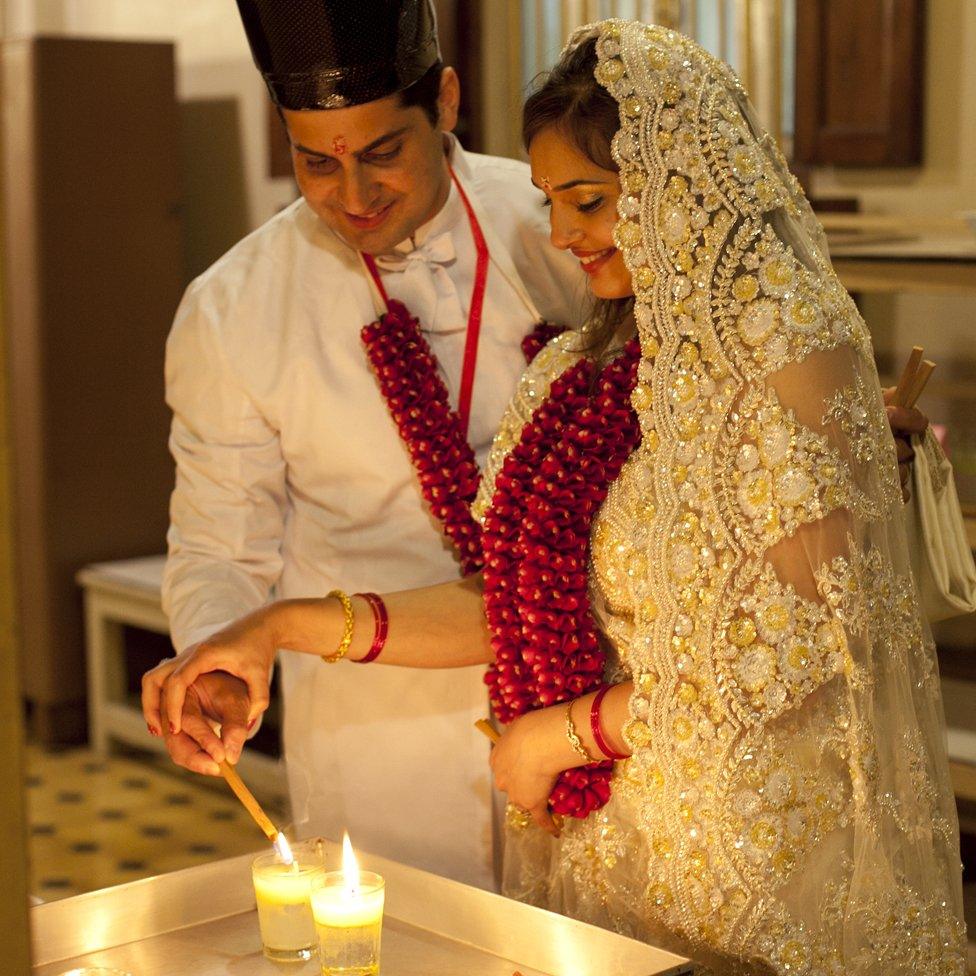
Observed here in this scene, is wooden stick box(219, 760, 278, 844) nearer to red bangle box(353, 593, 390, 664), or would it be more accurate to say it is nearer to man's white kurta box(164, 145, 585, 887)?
red bangle box(353, 593, 390, 664)

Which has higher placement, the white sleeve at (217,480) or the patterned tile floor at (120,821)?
the white sleeve at (217,480)

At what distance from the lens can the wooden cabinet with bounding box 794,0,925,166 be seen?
3.86 metres

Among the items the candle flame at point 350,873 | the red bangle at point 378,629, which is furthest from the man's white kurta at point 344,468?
the candle flame at point 350,873

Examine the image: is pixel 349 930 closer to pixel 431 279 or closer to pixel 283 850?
pixel 283 850

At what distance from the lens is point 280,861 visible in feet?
5.21

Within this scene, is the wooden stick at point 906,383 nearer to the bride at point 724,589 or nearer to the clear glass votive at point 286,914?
the bride at point 724,589

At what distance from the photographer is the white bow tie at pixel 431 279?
2.32 meters

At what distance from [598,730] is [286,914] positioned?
1.49ft

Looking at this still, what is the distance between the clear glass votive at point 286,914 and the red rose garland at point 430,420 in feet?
2.45

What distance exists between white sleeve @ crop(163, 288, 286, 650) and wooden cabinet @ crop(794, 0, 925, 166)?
2221 millimetres

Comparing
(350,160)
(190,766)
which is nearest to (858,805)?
(190,766)

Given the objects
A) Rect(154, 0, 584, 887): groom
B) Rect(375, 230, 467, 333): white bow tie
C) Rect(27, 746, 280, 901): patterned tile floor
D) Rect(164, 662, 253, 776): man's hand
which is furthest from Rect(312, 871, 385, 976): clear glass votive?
Rect(27, 746, 280, 901): patterned tile floor

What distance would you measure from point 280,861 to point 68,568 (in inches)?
169

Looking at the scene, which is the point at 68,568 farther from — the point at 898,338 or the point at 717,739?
the point at 717,739
